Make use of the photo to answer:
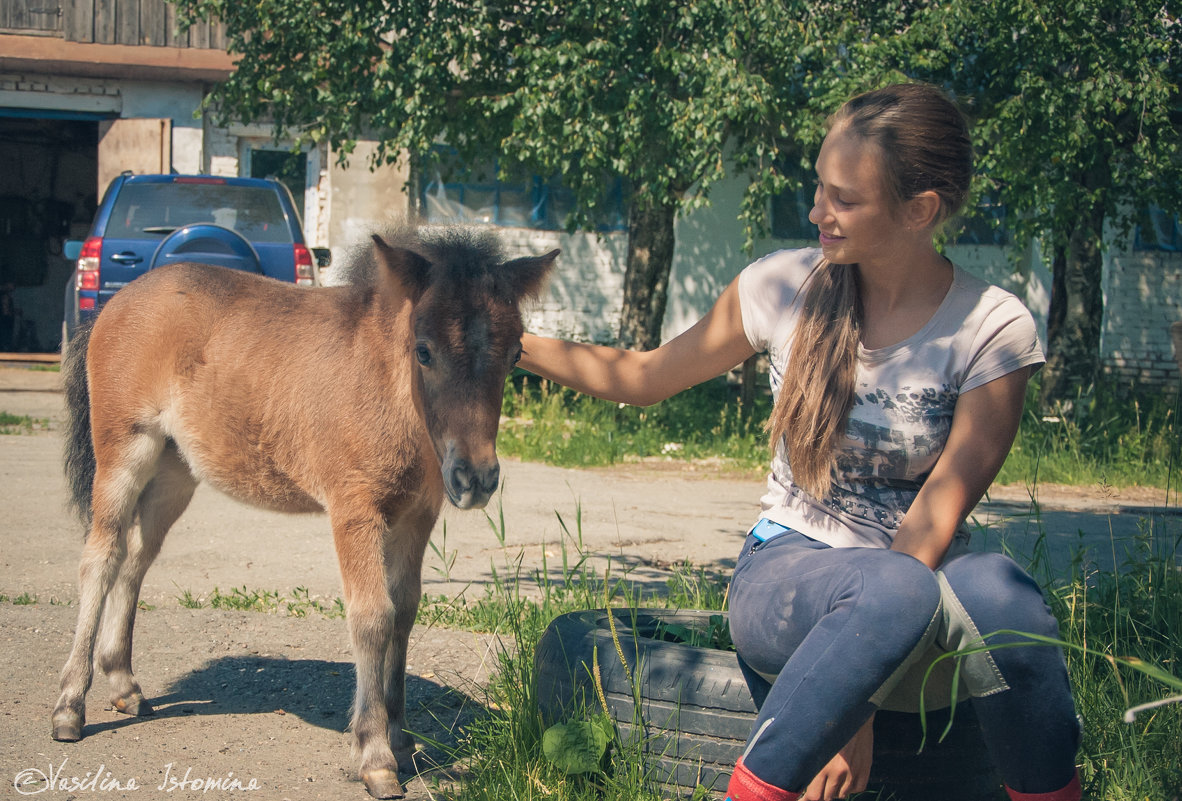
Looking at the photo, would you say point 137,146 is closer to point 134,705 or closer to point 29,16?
point 29,16

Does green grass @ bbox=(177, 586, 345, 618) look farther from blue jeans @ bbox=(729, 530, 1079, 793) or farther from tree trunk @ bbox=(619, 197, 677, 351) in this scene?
tree trunk @ bbox=(619, 197, 677, 351)

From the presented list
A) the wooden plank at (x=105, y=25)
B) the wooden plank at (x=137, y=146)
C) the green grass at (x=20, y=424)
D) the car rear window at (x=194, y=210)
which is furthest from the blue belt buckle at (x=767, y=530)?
the wooden plank at (x=105, y=25)

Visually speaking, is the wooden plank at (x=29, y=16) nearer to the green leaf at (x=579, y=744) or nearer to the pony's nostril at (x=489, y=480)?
the pony's nostril at (x=489, y=480)

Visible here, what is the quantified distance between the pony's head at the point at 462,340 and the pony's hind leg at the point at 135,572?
57.1 inches

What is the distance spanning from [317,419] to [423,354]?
616 mm

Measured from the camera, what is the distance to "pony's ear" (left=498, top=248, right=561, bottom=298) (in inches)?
133

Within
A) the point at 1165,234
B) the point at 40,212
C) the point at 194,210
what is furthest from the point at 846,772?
the point at 40,212

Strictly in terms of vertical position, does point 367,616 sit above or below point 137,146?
below

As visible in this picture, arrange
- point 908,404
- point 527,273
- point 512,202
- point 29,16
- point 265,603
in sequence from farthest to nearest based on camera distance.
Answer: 1. point 512,202
2. point 29,16
3. point 265,603
4. point 527,273
5. point 908,404

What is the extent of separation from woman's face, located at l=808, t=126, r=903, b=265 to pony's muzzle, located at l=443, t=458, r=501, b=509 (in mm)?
1137

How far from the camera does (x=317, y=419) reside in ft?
11.8

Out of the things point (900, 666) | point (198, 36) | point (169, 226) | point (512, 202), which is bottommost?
point (900, 666)

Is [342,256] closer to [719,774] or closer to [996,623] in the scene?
[719,774]

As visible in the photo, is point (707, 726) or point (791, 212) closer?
Result: point (707, 726)
